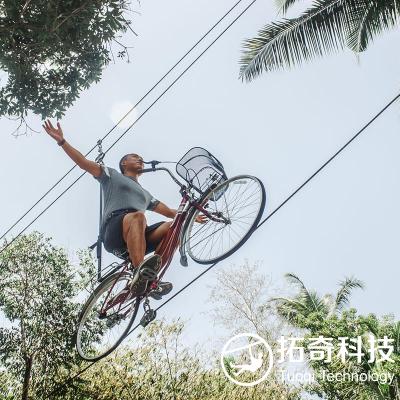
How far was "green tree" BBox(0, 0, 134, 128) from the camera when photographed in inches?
202

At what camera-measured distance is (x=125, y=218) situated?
3754 mm

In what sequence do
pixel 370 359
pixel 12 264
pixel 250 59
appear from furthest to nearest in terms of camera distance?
pixel 370 359
pixel 12 264
pixel 250 59

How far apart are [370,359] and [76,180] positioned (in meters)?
12.4

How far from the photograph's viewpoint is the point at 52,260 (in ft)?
40.5

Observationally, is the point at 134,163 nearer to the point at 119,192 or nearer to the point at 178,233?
the point at 119,192

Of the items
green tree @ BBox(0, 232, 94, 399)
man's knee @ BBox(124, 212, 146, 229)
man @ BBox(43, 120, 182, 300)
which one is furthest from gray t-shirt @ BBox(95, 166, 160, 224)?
green tree @ BBox(0, 232, 94, 399)

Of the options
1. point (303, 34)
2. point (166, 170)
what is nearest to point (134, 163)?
point (166, 170)

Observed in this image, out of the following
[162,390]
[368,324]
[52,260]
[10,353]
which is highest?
[368,324]

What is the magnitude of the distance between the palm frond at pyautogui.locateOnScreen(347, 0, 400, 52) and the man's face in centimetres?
564

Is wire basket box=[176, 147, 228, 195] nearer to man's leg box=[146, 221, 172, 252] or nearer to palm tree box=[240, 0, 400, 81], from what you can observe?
man's leg box=[146, 221, 172, 252]

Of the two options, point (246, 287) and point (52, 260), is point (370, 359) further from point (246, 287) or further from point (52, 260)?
point (52, 260)

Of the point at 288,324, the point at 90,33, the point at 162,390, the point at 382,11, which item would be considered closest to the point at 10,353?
the point at 162,390

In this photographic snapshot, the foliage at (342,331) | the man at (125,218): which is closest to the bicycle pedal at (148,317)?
the man at (125,218)

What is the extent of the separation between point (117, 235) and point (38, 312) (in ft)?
29.2
